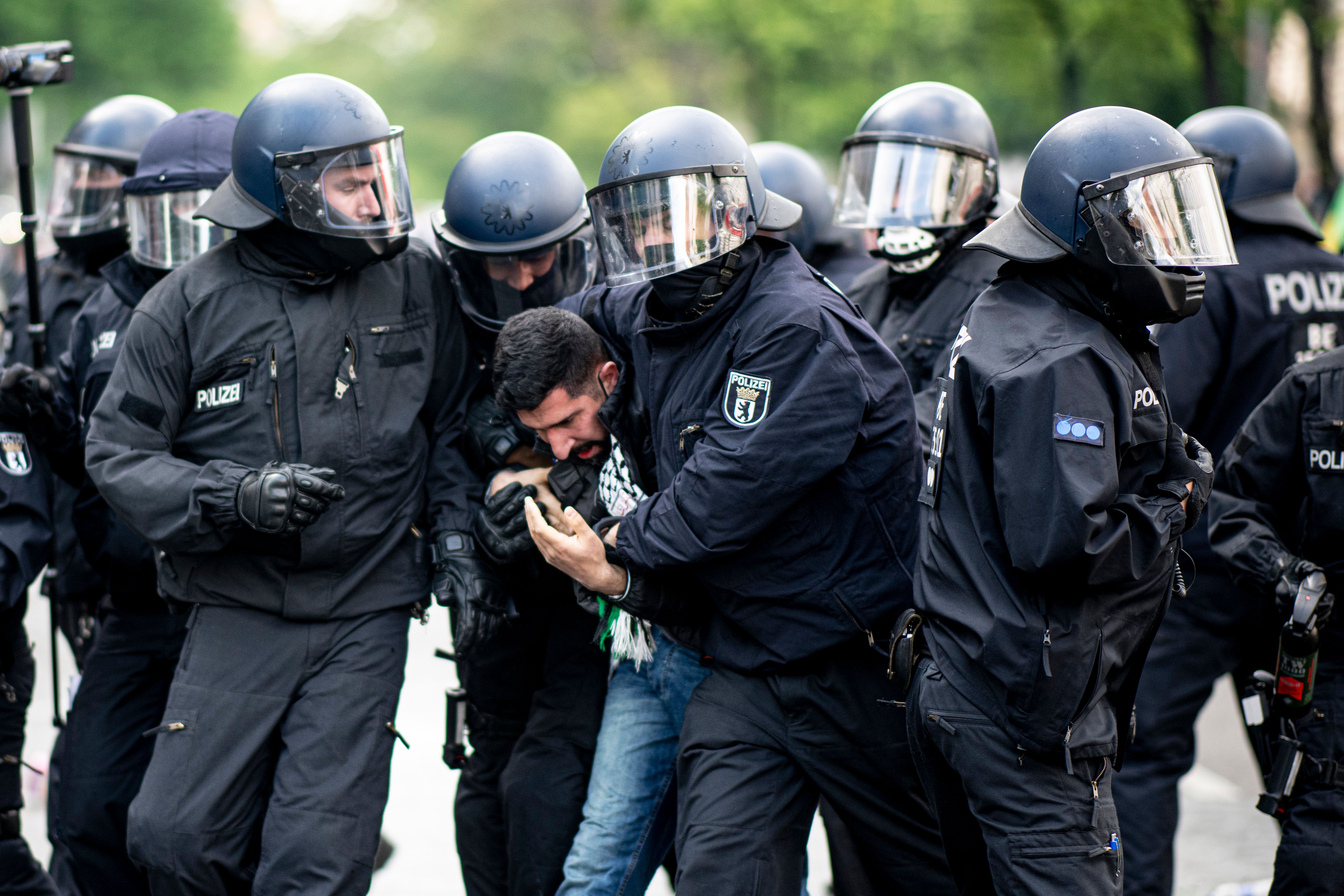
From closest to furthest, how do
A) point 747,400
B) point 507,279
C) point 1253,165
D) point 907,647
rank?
point 907,647, point 747,400, point 507,279, point 1253,165

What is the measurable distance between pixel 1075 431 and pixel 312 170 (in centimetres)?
211

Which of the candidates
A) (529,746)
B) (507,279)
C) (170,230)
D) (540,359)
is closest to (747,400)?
(540,359)

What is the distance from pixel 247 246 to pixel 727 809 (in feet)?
6.41

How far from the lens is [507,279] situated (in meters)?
4.25

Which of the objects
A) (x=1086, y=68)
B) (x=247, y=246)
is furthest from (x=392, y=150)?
(x=1086, y=68)

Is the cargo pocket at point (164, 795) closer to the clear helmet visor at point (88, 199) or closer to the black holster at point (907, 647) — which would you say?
the black holster at point (907, 647)

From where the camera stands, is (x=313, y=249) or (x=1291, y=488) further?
(x=1291, y=488)

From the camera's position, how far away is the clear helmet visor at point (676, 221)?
3424 mm

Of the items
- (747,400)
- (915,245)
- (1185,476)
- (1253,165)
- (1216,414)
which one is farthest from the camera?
(1253,165)

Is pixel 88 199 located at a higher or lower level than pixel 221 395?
higher

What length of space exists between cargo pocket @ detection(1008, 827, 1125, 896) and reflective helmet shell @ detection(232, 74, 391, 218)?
2.43 m

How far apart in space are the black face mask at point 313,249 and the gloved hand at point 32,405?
85 centimetres

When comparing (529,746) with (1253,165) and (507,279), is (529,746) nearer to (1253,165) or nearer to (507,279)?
(507,279)

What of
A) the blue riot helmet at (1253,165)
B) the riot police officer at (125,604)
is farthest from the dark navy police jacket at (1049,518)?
the riot police officer at (125,604)
